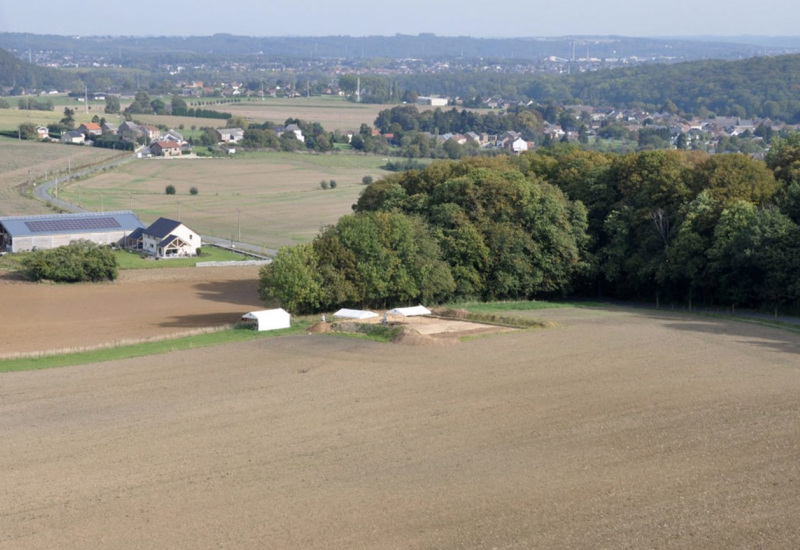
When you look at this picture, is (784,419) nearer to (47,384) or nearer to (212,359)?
(212,359)

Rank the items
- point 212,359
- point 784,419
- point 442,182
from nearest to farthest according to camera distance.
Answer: point 784,419
point 212,359
point 442,182

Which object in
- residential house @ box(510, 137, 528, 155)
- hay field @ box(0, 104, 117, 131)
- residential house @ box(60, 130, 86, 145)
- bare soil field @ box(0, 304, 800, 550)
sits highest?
bare soil field @ box(0, 304, 800, 550)

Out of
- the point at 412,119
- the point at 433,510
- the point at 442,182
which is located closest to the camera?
the point at 433,510

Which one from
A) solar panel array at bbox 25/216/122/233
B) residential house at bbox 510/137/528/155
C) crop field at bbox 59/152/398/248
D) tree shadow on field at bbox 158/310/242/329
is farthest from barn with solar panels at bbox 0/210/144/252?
residential house at bbox 510/137/528/155

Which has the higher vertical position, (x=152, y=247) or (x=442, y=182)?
(x=442, y=182)

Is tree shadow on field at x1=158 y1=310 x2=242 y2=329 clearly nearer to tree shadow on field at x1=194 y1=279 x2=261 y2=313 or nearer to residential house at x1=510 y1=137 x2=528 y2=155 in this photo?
tree shadow on field at x1=194 y1=279 x2=261 y2=313

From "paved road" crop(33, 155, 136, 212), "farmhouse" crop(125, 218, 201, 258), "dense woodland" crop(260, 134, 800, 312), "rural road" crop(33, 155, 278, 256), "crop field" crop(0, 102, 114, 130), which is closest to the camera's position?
"dense woodland" crop(260, 134, 800, 312)

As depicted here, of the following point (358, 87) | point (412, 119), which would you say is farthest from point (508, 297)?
point (358, 87)
